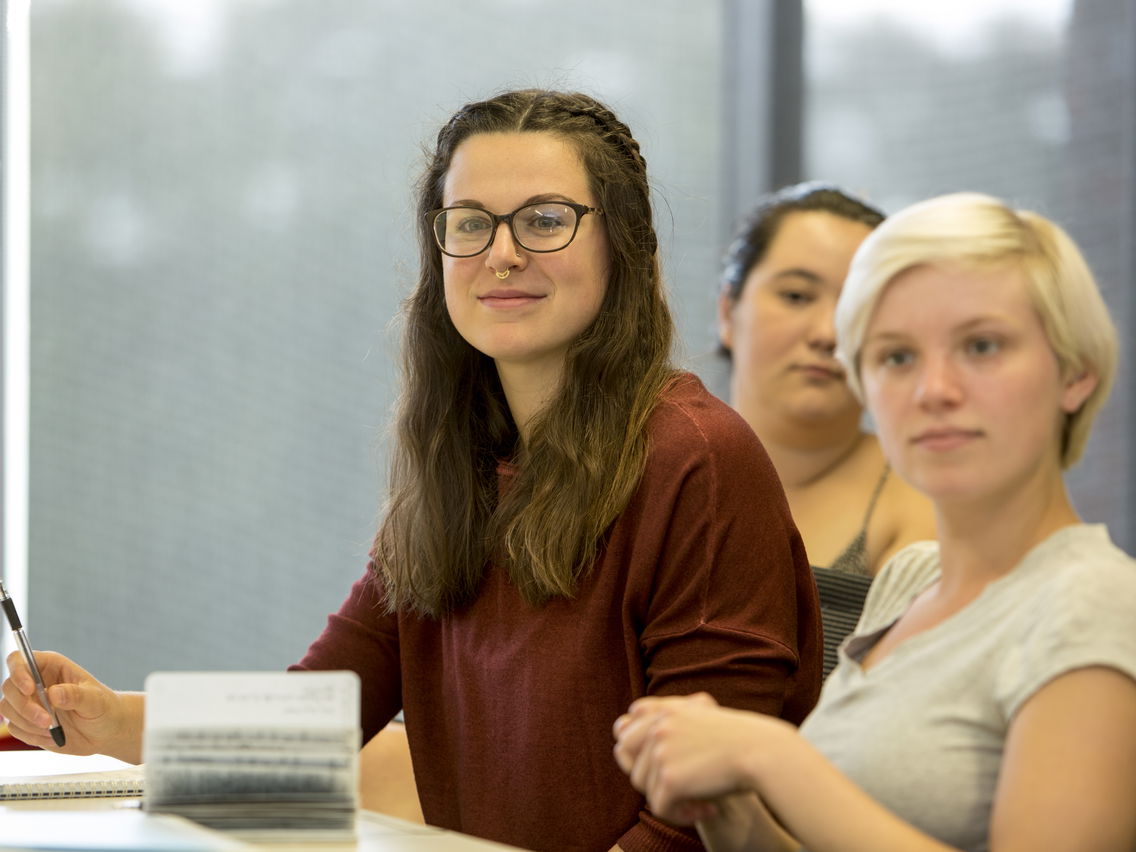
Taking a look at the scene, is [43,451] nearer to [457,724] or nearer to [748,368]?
[748,368]

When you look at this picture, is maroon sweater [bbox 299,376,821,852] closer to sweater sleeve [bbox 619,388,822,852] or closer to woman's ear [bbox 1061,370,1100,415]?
sweater sleeve [bbox 619,388,822,852]

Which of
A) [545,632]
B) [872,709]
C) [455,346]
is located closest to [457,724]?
[545,632]

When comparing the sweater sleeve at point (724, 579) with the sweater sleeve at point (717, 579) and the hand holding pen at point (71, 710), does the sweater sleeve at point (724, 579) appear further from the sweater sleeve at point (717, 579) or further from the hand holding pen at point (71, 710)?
the hand holding pen at point (71, 710)

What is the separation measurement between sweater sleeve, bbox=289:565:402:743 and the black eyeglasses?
1.30 feet

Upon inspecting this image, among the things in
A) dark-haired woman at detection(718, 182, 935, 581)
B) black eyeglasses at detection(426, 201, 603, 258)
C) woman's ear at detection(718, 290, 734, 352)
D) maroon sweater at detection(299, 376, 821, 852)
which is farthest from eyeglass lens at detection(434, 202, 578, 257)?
woman's ear at detection(718, 290, 734, 352)

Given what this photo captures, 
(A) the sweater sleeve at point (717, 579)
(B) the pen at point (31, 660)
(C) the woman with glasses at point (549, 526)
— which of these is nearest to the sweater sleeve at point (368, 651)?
(C) the woman with glasses at point (549, 526)

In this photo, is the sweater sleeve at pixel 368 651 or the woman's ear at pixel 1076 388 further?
the sweater sleeve at pixel 368 651

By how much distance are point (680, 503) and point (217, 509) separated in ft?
5.89

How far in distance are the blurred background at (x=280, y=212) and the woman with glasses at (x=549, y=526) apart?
3.92 feet

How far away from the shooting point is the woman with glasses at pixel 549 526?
1.41 meters

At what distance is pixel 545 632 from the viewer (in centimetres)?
145

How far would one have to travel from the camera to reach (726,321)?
2.38 m

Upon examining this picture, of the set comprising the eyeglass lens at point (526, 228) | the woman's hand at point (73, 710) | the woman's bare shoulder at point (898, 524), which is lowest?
the woman's hand at point (73, 710)

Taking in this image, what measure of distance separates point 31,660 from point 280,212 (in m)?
1.71
